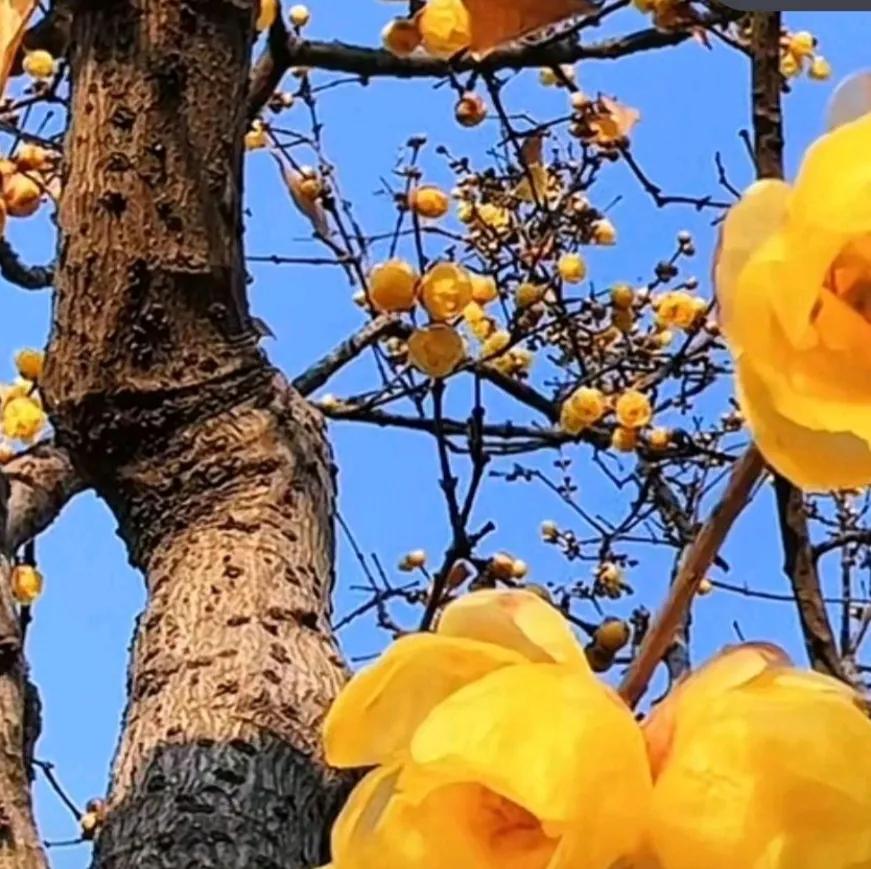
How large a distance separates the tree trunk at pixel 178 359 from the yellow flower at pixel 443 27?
30 centimetres

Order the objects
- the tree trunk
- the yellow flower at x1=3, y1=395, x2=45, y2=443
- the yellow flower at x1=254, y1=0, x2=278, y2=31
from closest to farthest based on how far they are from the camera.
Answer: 1. the tree trunk
2. the yellow flower at x1=254, y1=0, x2=278, y2=31
3. the yellow flower at x1=3, y1=395, x2=45, y2=443

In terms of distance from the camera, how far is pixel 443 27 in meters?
1.65

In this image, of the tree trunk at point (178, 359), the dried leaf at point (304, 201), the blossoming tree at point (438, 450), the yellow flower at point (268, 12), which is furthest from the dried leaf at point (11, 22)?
the dried leaf at point (304, 201)

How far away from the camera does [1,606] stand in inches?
48.9

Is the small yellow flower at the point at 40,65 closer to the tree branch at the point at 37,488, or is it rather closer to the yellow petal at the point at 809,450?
the tree branch at the point at 37,488

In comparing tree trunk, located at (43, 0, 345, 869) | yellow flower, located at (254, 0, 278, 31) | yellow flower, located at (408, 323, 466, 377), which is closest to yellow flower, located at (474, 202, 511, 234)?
yellow flower, located at (254, 0, 278, 31)

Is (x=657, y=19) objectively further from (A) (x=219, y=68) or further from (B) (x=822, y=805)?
(B) (x=822, y=805)

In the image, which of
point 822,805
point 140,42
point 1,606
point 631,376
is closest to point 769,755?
point 822,805

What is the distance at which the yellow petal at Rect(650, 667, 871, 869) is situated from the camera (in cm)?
35

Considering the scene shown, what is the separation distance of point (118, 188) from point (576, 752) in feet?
3.38

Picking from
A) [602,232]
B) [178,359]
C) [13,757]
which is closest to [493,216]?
[602,232]

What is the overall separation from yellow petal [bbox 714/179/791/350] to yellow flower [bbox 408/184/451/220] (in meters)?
1.98

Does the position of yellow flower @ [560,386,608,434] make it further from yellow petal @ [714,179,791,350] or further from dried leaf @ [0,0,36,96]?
yellow petal @ [714,179,791,350]

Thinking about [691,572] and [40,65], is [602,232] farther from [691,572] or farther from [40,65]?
[691,572]
